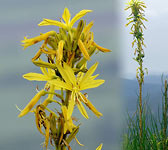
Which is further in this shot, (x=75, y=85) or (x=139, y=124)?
(x=139, y=124)

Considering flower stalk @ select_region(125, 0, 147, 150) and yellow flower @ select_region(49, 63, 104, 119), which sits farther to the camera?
flower stalk @ select_region(125, 0, 147, 150)

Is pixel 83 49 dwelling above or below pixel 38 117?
above

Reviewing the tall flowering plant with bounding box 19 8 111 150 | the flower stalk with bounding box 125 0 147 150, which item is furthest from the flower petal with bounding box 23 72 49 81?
the flower stalk with bounding box 125 0 147 150

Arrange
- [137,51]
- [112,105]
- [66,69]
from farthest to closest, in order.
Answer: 1. [137,51]
2. [112,105]
3. [66,69]

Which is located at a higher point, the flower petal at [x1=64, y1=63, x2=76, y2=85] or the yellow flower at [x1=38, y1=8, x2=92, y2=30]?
the yellow flower at [x1=38, y1=8, x2=92, y2=30]

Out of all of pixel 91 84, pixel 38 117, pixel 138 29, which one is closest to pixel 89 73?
pixel 91 84

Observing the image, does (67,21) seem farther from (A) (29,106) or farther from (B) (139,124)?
(B) (139,124)

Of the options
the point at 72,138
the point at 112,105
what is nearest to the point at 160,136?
the point at 112,105

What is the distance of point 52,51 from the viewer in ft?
1.63

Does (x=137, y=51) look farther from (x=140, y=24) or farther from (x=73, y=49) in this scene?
(x=73, y=49)

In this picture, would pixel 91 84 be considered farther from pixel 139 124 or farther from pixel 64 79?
pixel 139 124

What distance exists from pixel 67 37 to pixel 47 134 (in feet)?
0.57

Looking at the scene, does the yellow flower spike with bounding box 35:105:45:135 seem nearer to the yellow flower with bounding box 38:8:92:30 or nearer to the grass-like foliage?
the yellow flower with bounding box 38:8:92:30

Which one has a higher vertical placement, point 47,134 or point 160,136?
point 47,134
